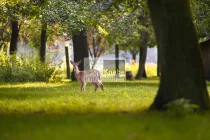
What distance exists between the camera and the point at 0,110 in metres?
13.6

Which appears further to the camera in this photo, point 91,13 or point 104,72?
point 104,72

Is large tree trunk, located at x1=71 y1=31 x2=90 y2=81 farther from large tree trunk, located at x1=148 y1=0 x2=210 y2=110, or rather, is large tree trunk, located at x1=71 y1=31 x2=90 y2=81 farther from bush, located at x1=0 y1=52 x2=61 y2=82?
large tree trunk, located at x1=148 y1=0 x2=210 y2=110

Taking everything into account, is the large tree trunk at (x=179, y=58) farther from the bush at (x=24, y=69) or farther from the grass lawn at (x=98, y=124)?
the bush at (x=24, y=69)

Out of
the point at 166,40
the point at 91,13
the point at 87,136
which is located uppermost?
the point at 91,13

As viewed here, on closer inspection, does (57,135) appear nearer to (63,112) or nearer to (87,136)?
(87,136)

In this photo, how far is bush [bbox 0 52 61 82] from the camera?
32094 mm

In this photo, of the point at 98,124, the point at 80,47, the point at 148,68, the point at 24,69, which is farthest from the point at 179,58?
the point at 148,68

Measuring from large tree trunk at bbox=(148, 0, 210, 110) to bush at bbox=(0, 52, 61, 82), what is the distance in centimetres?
2019

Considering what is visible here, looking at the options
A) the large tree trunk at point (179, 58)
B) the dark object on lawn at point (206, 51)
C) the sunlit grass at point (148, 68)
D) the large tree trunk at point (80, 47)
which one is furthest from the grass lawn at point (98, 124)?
the sunlit grass at point (148, 68)

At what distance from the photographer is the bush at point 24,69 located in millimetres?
32094

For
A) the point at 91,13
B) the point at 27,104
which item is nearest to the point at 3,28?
the point at 91,13

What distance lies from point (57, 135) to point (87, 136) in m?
0.52

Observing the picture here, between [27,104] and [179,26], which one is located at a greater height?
[179,26]

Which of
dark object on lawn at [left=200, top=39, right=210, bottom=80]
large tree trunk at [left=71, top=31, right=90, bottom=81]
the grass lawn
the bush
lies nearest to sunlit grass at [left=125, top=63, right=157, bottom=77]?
dark object on lawn at [left=200, top=39, right=210, bottom=80]
